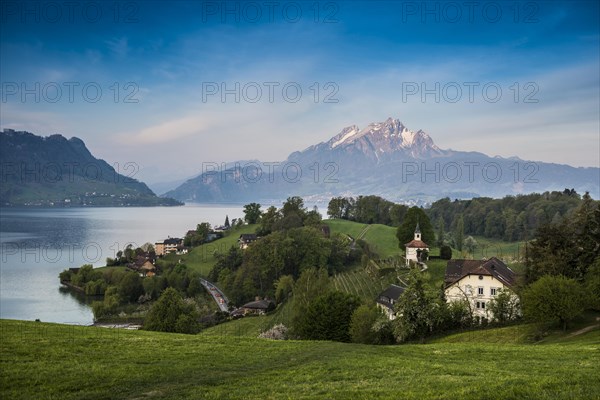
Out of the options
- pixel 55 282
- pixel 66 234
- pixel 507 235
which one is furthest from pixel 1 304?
pixel 507 235

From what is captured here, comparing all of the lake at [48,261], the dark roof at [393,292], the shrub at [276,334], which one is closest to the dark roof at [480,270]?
the dark roof at [393,292]

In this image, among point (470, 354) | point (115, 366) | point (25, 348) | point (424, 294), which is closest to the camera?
point (115, 366)

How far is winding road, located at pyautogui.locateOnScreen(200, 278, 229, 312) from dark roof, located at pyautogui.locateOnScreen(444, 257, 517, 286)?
1624 inches

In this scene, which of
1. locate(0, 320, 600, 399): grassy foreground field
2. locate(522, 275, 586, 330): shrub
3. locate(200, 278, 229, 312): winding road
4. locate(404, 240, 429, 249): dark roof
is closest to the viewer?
locate(0, 320, 600, 399): grassy foreground field

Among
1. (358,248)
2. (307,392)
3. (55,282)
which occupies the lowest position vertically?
(55,282)

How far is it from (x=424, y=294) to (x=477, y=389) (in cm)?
2658

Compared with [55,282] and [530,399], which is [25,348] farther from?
[55,282]

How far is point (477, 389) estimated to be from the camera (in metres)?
11.5

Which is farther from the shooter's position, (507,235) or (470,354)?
(507,235)

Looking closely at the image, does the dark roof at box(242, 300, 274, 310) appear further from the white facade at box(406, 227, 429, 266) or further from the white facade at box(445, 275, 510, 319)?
the white facade at box(445, 275, 510, 319)

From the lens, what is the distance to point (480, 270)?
162ft

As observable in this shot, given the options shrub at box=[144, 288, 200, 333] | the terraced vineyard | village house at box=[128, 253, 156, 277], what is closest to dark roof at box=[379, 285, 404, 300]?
the terraced vineyard

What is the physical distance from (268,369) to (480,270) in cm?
3943

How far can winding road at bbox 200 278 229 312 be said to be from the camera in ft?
270
